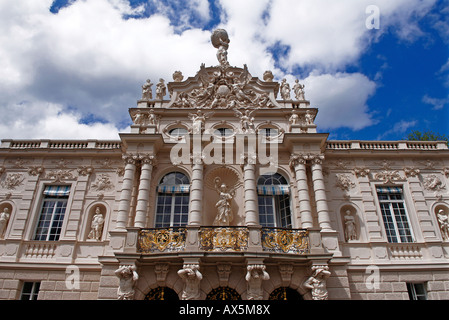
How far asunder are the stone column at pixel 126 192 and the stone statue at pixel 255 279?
674 cm

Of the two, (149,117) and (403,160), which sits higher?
(149,117)

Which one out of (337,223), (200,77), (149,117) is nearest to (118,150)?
(149,117)

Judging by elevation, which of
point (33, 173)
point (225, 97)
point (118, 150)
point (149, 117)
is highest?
point (225, 97)

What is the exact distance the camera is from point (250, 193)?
17.1 metres

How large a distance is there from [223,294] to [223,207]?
4.25 m

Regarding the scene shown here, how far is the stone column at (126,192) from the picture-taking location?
16641 mm

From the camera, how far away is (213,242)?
15102 mm

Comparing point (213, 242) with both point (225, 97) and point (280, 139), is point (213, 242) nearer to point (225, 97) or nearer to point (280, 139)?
point (280, 139)

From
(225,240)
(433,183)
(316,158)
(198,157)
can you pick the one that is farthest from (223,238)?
(433,183)

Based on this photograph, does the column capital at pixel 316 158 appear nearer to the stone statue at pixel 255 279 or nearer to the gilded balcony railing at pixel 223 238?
the gilded balcony railing at pixel 223 238

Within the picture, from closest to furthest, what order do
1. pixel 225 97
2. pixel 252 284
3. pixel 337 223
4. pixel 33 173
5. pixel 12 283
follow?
pixel 252 284 < pixel 12 283 < pixel 337 223 < pixel 33 173 < pixel 225 97

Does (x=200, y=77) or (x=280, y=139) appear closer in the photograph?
(x=280, y=139)

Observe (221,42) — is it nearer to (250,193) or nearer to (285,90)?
(285,90)

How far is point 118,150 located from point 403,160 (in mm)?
17263
